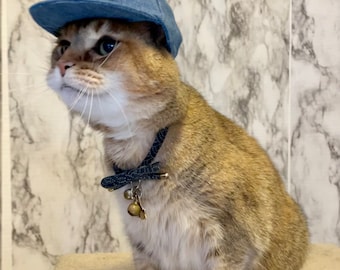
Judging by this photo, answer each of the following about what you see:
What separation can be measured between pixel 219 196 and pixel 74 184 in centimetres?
68

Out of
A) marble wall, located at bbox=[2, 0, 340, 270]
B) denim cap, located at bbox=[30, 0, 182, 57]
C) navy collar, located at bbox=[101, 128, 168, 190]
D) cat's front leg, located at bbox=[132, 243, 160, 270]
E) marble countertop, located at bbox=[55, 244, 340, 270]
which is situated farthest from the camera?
marble wall, located at bbox=[2, 0, 340, 270]

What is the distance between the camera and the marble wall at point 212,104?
1484 millimetres

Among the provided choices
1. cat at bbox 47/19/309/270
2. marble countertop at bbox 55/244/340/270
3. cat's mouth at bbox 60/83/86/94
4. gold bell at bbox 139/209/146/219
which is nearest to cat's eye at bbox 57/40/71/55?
cat at bbox 47/19/309/270

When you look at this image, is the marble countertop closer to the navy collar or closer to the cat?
the cat

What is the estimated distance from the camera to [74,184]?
1520 mm

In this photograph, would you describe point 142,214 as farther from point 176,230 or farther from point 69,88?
point 69,88

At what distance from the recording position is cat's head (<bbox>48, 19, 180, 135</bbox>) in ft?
2.89

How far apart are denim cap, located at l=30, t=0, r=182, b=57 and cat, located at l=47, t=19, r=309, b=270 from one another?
24 millimetres

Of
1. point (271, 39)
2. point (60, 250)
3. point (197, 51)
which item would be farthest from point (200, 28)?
point (60, 250)

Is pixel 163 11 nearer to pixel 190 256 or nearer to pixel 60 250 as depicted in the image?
pixel 190 256

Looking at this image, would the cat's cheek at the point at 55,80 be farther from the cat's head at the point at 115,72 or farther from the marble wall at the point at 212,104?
the marble wall at the point at 212,104

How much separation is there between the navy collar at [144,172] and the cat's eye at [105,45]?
19cm

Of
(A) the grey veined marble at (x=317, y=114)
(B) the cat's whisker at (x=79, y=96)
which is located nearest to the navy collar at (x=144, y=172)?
(B) the cat's whisker at (x=79, y=96)

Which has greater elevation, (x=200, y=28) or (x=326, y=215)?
(x=200, y=28)
